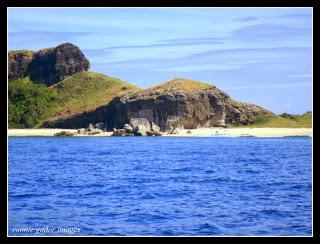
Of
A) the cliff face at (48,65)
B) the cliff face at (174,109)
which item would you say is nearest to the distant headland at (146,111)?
the cliff face at (174,109)

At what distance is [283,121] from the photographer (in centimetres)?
11425

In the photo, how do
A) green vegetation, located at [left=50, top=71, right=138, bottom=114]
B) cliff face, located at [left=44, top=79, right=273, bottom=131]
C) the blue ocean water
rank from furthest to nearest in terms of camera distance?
green vegetation, located at [left=50, top=71, right=138, bottom=114]
cliff face, located at [left=44, top=79, right=273, bottom=131]
the blue ocean water

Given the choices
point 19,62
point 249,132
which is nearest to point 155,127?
point 249,132

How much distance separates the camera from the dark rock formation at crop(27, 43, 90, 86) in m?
152

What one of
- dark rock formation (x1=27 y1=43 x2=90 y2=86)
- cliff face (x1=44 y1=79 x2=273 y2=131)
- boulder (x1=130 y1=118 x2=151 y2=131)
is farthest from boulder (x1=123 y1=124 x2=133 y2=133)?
dark rock formation (x1=27 y1=43 x2=90 y2=86)

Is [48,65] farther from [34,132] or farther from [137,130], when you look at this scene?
[137,130]

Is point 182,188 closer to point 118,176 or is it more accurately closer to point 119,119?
point 118,176

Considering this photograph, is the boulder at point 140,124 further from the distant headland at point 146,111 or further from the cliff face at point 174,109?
the cliff face at point 174,109

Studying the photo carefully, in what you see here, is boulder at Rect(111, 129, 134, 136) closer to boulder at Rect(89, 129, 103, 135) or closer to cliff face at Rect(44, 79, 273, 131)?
boulder at Rect(89, 129, 103, 135)

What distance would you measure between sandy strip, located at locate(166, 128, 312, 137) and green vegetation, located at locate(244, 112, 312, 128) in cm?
413

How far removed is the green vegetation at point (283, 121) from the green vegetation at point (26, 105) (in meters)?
42.4
